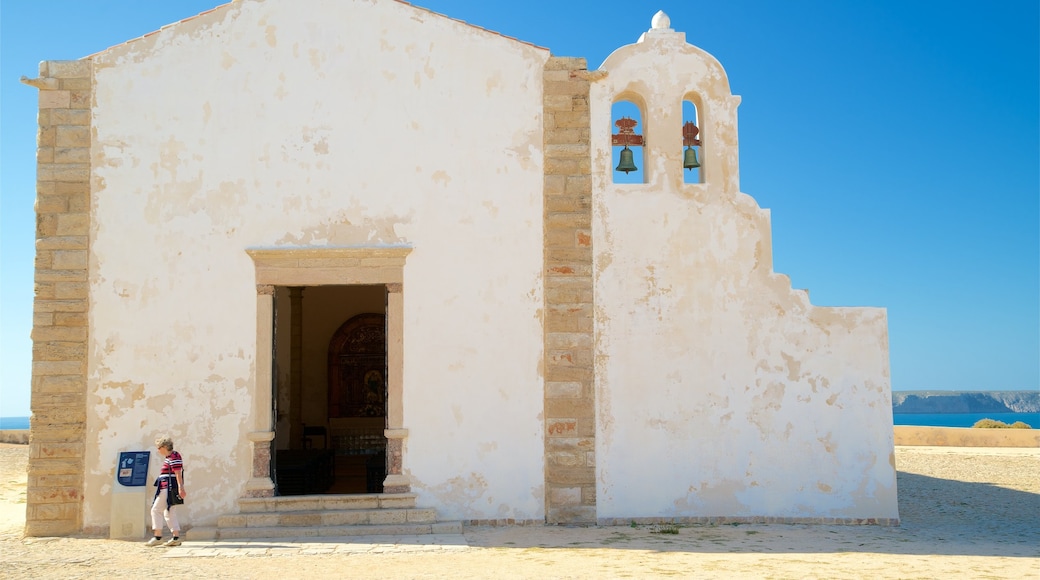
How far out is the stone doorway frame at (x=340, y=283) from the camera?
29.6ft

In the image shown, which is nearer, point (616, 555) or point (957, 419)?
point (616, 555)

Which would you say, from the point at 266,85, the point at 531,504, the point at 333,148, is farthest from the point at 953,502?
the point at 266,85

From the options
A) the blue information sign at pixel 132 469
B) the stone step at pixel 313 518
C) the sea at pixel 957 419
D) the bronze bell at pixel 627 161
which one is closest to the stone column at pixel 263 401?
the stone step at pixel 313 518

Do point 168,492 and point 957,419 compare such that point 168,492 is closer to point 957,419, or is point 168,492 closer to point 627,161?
point 627,161

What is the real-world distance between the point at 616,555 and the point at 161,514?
4429mm

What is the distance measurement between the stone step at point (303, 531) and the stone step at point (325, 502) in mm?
236

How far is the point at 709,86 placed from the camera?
9.73 meters

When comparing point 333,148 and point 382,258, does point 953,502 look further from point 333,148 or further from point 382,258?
point 333,148

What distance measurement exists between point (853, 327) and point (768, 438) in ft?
5.25

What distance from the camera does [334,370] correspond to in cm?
1480

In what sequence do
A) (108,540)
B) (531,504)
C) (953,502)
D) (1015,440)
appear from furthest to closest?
1. (1015,440)
2. (953,502)
3. (531,504)
4. (108,540)

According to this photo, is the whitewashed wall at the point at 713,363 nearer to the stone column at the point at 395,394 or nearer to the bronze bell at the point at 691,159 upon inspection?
the bronze bell at the point at 691,159

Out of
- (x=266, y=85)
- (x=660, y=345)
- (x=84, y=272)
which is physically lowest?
(x=660, y=345)

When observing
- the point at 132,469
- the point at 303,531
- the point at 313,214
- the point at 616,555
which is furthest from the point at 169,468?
the point at 616,555
